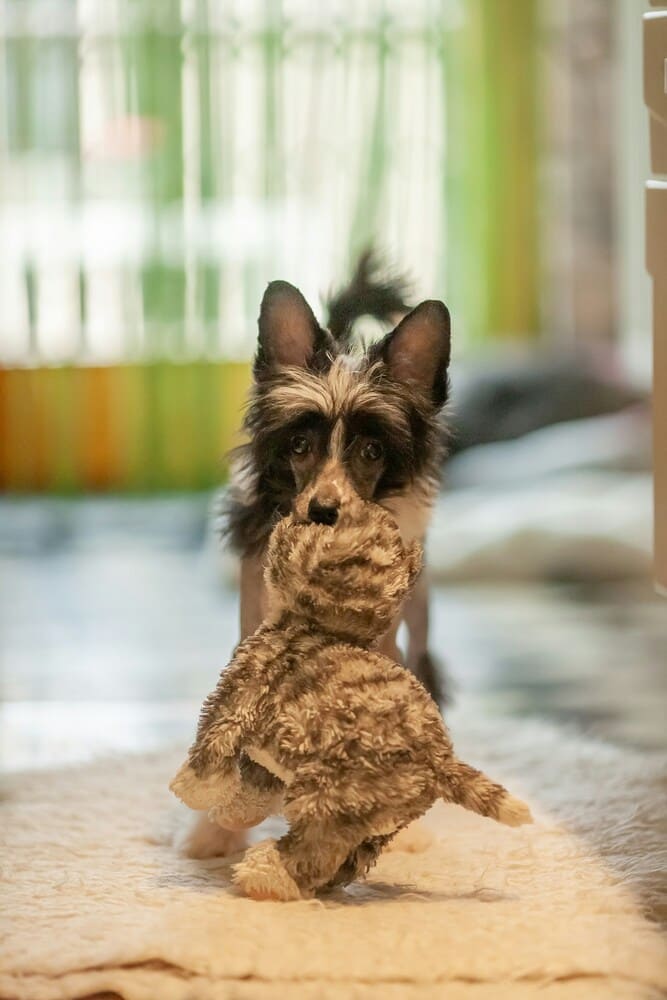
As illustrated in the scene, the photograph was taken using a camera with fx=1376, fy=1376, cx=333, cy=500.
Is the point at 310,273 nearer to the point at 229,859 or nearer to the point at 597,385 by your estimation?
the point at 597,385

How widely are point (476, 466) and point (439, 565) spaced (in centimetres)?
94

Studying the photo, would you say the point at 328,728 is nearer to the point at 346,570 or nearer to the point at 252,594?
the point at 346,570

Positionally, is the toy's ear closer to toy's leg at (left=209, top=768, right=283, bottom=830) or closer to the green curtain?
toy's leg at (left=209, top=768, right=283, bottom=830)

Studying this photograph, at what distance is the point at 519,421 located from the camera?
16.5ft

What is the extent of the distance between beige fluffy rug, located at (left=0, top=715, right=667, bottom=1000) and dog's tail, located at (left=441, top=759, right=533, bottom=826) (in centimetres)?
14

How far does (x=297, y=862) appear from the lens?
1.54 meters

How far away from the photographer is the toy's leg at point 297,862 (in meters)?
1.50

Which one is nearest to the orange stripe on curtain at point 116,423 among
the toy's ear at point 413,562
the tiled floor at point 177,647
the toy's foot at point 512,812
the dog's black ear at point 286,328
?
the tiled floor at point 177,647

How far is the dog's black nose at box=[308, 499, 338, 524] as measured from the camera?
1.52m

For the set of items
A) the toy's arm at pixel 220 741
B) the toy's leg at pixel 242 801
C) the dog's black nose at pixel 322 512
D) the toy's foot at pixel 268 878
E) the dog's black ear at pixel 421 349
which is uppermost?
the dog's black ear at pixel 421 349

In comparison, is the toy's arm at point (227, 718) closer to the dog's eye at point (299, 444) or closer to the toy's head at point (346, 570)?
the toy's head at point (346, 570)

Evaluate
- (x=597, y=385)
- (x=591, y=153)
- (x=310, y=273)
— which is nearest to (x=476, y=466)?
(x=597, y=385)

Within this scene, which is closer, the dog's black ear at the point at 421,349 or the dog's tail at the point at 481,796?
the dog's tail at the point at 481,796

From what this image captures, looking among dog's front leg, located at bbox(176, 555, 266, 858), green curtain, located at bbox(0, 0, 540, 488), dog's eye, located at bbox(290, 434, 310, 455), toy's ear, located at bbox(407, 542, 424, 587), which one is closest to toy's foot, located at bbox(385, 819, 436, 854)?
dog's front leg, located at bbox(176, 555, 266, 858)
